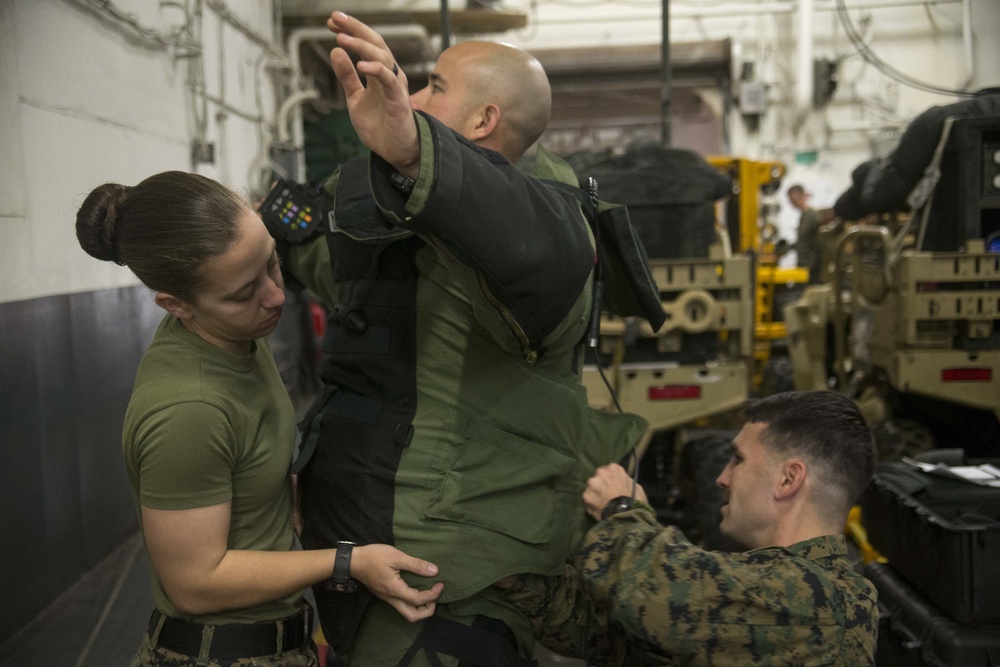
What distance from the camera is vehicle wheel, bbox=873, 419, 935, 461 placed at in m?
4.21

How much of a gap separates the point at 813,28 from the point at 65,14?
9.59m

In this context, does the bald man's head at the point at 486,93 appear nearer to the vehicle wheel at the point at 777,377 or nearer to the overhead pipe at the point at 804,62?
the vehicle wheel at the point at 777,377

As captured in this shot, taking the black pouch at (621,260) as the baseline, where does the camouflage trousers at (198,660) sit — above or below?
below

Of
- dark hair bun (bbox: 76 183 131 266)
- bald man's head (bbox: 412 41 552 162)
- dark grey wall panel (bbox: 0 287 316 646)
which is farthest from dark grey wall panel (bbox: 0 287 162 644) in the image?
bald man's head (bbox: 412 41 552 162)

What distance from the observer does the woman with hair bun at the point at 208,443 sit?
4.40ft

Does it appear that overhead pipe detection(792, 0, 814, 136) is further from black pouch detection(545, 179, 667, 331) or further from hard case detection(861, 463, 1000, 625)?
black pouch detection(545, 179, 667, 331)

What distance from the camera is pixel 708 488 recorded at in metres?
3.69

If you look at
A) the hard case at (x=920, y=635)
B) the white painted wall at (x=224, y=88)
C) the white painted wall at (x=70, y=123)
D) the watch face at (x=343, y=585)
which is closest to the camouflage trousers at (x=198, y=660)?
the watch face at (x=343, y=585)

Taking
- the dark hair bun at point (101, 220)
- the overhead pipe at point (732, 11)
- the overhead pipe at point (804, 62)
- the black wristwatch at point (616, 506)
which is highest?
A: the overhead pipe at point (732, 11)

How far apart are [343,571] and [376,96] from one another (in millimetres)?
778

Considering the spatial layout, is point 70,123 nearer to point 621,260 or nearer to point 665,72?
point 665,72

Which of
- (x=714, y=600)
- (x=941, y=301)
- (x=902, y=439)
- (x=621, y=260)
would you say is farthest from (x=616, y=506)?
(x=902, y=439)

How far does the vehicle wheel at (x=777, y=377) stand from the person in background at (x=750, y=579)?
174 inches

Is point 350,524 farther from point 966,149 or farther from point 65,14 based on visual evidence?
point 966,149
